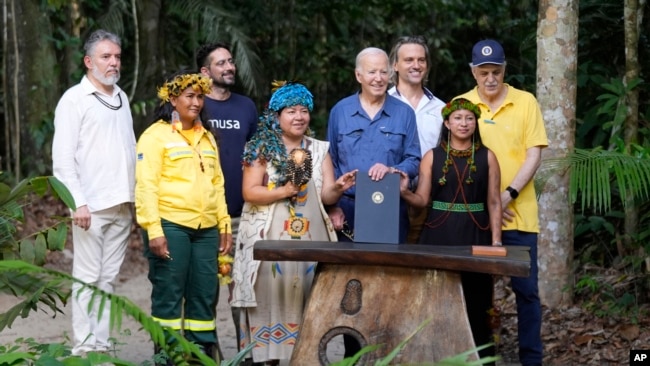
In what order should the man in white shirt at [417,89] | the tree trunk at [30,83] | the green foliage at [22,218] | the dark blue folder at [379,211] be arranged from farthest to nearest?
the tree trunk at [30,83] → the man in white shirt at [417,89] → the dark blue folder at [379,211] → the green foliage at [22,218]

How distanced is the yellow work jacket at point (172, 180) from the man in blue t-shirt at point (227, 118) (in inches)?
22.0

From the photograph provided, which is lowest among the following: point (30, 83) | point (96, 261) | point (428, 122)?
point (96, 261)

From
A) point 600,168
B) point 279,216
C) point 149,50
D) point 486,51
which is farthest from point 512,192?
point 149,50

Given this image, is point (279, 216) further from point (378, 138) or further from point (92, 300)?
point (92, 300)

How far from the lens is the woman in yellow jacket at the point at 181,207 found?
618cm

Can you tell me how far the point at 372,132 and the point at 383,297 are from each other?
3.81ft

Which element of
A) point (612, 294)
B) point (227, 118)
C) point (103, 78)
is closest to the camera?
point (103, 78)

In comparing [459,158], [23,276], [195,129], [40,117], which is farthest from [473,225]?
[40,117]

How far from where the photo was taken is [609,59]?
32.6 feet

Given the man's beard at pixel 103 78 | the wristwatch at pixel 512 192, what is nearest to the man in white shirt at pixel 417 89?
the wristwatch at pixel 512 192

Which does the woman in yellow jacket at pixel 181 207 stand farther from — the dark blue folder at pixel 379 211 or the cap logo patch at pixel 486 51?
the cap logo patch at pixel 486 51

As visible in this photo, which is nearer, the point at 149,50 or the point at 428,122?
the point at 428,122

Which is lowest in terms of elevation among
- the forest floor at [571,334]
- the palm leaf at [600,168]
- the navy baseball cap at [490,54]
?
the forest floor at [571,334]

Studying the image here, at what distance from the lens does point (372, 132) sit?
6379 millimetres
